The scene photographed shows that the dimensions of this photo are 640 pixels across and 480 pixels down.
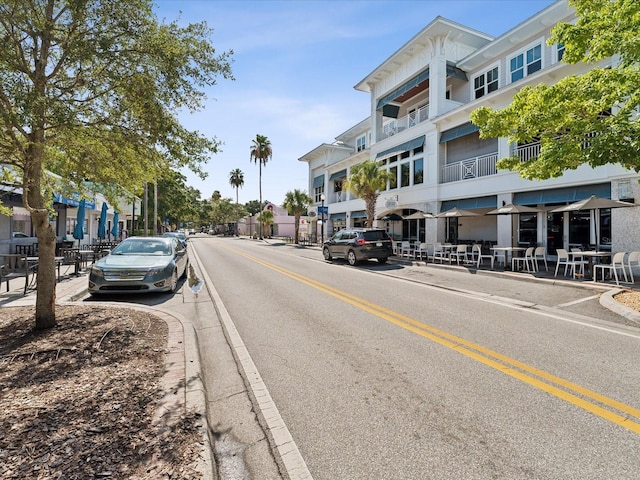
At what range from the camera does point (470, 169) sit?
1992 cm

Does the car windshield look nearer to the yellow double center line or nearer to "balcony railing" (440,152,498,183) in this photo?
the yellow double center line

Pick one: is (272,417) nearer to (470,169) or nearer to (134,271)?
(134,271)

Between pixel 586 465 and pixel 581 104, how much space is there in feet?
24.9

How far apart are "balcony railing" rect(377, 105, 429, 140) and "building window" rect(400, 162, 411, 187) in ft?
8.90

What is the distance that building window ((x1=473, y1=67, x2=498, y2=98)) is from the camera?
2016 centimetres

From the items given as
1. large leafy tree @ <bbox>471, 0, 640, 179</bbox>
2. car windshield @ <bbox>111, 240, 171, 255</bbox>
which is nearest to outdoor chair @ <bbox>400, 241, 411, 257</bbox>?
large leafy tree @ <bbox>471, 0, 640, 179</bbox>

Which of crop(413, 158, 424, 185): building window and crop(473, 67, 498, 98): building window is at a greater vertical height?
crop(473, 67, 498, 98): building window

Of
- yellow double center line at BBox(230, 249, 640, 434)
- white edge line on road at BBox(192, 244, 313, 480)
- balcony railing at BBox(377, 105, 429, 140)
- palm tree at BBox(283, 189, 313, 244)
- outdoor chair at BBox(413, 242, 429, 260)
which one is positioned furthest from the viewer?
palm tree at BBox(283, 189, 313, 244)

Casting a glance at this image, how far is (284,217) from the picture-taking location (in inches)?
2566

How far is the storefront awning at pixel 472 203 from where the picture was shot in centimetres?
1847

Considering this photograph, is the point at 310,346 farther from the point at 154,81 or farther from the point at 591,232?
the point at 591,232

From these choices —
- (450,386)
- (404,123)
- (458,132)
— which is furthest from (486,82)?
(450,386)

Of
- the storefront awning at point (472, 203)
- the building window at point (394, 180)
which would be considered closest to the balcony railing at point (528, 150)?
the storefront awning at point (472, 203)

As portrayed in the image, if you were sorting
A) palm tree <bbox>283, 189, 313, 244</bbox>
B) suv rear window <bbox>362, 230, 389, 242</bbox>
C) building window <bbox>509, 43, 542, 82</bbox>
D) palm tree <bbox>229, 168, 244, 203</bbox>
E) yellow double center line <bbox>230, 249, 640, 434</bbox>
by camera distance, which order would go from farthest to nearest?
palm tree <bbox>229, 168, 244, 203</bbox> → palm tree <bbox>283, 189, 313, 244</bbox> → building window <bbox>509, 43, 542, 82</bbox> → suv rear window <bbox>362, 230, 389, 242</bbox> → yellow double center line <bbox>230, 249, 640, 434</bbox>
